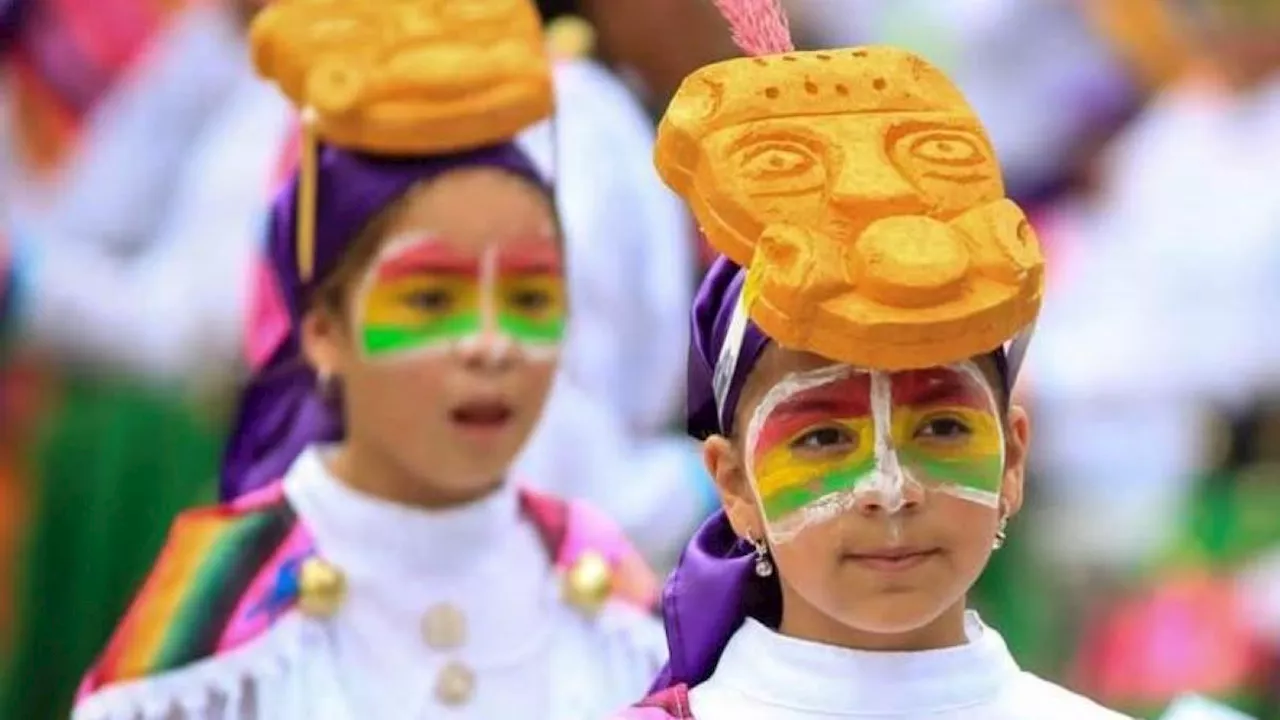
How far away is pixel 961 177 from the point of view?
3150 mm

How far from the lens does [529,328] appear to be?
4.18 m

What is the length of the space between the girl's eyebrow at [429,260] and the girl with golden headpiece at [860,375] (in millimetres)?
881

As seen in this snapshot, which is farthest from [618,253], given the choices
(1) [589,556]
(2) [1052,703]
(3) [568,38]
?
(2) [1052,703]

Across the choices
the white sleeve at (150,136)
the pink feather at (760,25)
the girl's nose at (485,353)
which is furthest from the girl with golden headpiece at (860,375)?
the white sleeve at (150,136)

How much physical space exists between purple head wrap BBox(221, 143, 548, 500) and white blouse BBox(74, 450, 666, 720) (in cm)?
21

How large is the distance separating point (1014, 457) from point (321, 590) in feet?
4.04

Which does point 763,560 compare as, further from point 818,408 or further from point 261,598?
point 261,598

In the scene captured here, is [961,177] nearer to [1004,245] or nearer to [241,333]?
[1004,245]

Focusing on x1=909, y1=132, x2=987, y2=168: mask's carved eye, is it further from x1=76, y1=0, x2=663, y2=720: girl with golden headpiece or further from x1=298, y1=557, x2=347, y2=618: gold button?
x1=298, y1=557, x2=347, y2=618: gold button

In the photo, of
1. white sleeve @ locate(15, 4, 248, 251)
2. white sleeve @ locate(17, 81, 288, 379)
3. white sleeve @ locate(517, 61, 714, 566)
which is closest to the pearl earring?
white sleeve @ locate(517, 61, 714, 566)

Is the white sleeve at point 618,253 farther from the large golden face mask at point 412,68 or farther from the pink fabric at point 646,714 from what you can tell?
the pink fabric at point 646,714

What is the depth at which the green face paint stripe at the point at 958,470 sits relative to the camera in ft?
10.3

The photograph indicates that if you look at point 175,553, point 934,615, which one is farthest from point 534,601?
point 934,615

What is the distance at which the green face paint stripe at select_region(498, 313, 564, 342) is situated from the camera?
4.17m
